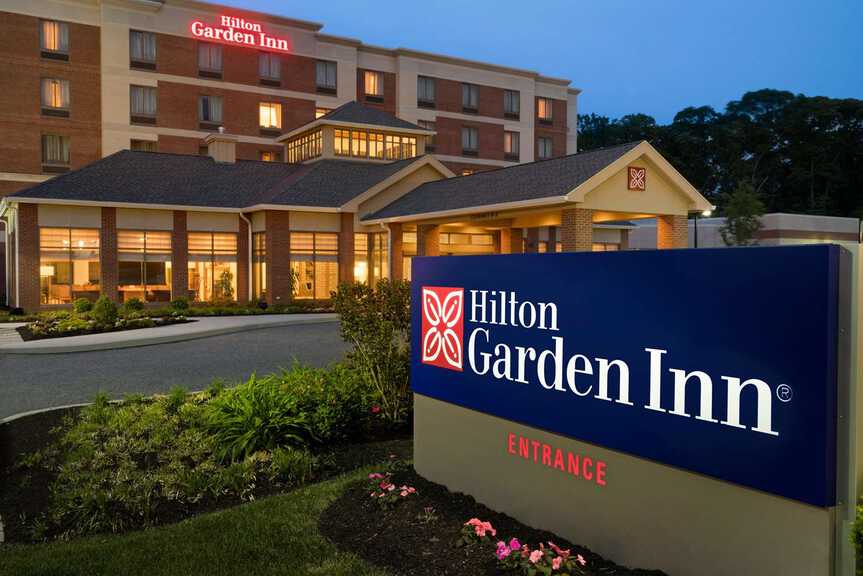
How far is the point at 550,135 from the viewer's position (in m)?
62.2

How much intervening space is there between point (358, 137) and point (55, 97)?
64.3 feet

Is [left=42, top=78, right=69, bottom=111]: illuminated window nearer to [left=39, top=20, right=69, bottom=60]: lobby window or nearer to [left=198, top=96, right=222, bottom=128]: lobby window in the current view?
[left=39, top=20, right=69, bottom=60]: lobby window

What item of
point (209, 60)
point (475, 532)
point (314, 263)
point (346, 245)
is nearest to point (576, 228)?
point (346, 245)

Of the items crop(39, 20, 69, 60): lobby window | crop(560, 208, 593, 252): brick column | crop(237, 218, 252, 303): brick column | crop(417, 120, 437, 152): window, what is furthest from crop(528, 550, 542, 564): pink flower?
crop(417, 120, 437, 152): window

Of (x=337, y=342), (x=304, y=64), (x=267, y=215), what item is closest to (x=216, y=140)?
(x=267, y=215)

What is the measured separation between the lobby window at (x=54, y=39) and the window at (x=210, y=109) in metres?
8.38

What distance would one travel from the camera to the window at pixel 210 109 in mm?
46375

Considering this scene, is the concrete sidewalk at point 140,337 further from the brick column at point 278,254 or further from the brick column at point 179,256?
the brick column at point 179,256

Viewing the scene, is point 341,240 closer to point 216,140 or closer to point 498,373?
point 216,140

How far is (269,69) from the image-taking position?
49.2 metres

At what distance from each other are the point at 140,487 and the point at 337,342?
12874mm

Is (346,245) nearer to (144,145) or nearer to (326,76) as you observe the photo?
(144,145)

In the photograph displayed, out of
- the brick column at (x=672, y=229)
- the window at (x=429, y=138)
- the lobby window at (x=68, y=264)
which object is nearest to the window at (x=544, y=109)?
the window at (x=429, y=138)

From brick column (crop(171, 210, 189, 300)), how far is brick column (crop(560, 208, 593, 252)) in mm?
19819
